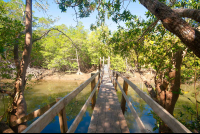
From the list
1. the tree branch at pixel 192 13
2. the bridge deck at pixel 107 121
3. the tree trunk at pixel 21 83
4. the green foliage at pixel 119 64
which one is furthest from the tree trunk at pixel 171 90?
the green foliage at pixel 119 64

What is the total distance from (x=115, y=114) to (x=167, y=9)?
2615mm

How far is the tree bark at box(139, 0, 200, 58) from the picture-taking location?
170 centimetres

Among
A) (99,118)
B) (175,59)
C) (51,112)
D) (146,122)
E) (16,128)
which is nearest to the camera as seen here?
(51,112)

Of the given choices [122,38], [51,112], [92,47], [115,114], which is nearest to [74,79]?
[92,47]

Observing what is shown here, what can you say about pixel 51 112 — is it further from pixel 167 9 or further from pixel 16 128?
pixel 16 128

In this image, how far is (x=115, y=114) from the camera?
2.93 m

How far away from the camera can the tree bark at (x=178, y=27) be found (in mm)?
1699

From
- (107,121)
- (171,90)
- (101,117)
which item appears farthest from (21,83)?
(171,90)

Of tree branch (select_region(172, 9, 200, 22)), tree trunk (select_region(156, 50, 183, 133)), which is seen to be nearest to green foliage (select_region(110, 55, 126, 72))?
tree trunk (select_region(156, 50, 183, 133))

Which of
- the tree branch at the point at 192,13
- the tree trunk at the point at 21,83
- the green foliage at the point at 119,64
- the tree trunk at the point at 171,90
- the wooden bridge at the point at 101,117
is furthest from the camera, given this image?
the green foliage at the point at 119,64

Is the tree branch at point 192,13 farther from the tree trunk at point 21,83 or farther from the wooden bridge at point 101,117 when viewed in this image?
the tree trunk at point 21,83

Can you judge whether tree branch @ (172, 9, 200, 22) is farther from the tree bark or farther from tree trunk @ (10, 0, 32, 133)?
tree trunk @ (10, 0, 32, 133)

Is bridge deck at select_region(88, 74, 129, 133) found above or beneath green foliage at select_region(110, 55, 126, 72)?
beneath

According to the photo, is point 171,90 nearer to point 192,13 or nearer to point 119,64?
point 192,13
